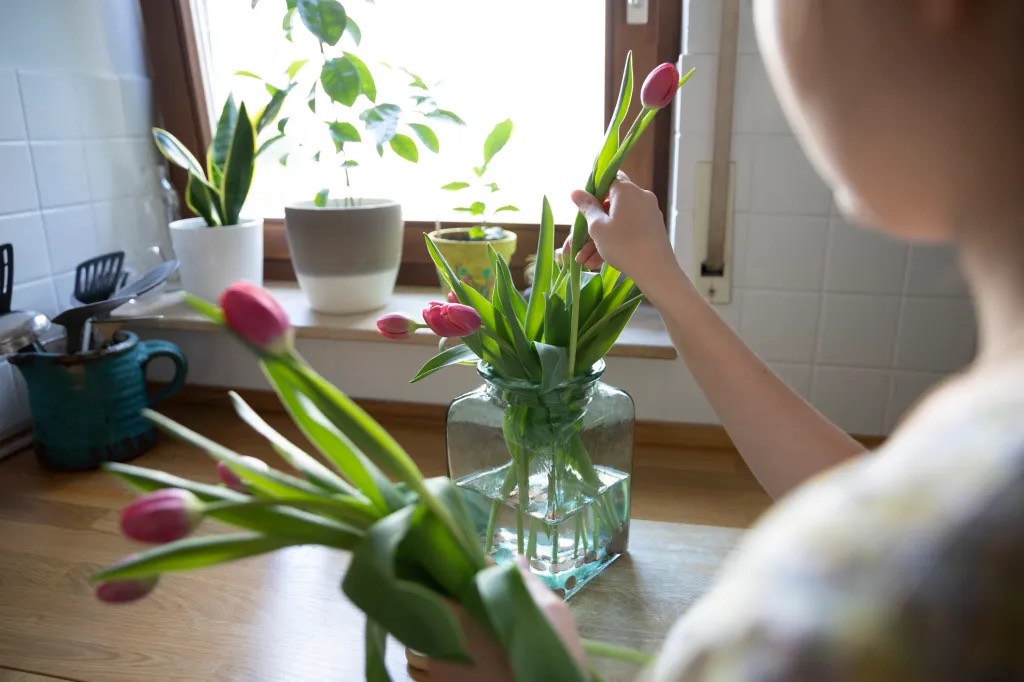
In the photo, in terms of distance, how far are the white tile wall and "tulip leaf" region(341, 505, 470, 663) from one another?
0.78m

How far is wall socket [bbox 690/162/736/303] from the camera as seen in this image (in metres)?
0.95

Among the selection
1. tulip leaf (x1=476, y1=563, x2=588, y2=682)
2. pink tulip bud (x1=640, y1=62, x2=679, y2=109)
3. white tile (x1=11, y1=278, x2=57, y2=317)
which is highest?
pink tulip bud (x1=640, y1=62, x2=679, y2=109)

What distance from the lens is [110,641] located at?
2.15 ft

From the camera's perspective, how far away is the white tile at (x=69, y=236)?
3.55 feet

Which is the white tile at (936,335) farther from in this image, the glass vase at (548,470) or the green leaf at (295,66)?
the green leaf at (295,66)

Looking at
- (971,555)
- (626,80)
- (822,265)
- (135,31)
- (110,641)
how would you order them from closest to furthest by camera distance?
1. (971,555)
2. (626,80)
3. (110,641)
4. (822,265)
5. (135,31)

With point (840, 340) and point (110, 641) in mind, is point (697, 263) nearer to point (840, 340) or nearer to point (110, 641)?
point (840, 340)

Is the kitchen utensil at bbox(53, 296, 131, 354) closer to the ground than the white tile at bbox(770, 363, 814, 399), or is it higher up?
higher up

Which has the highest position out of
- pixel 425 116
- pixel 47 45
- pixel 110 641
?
pixel 47 45

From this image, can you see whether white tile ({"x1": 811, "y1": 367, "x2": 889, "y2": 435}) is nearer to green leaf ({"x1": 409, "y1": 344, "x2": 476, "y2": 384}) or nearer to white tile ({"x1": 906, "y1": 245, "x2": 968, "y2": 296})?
white tile ({"x1": 906, "y1": 245, "x2": 968, "y2": 296})

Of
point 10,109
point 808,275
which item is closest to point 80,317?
point 10,109

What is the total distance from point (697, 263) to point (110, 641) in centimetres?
74

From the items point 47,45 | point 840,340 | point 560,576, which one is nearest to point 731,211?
point 840,340

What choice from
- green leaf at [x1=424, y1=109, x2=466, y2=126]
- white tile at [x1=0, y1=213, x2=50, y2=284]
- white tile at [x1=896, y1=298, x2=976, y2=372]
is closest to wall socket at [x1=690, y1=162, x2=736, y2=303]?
white tile at [x1=896, y1=298, x2=976, y2=372]
